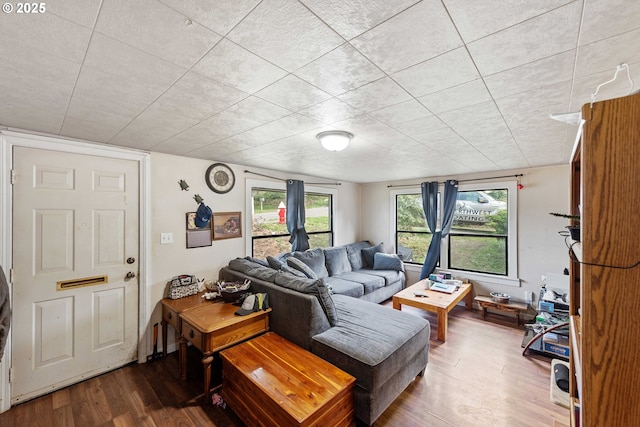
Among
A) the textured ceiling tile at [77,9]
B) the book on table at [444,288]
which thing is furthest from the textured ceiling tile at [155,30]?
the book on table at [444,288]

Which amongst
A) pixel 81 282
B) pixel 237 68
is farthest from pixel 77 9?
pixel 81 282

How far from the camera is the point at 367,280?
13.8 feet

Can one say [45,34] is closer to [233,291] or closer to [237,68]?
[237,68]

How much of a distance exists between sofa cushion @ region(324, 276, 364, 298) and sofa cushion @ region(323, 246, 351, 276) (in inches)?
13.9

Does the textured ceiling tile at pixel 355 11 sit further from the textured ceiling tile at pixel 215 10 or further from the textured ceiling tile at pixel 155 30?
the textured ceiling tile at pixel 155 30

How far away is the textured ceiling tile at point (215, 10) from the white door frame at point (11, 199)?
7.68 ft

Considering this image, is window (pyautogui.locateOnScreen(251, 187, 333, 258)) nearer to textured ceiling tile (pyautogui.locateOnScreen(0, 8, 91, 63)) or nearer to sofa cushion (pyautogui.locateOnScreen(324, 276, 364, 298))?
sofa cushion (pyautogui.locateOnScreen(324, 276, 364, 298))

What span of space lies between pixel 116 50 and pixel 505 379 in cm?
377

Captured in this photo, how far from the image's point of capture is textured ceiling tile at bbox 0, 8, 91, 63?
0.91 metres

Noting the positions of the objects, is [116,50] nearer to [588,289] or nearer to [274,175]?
[588,289]

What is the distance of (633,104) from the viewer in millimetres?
698

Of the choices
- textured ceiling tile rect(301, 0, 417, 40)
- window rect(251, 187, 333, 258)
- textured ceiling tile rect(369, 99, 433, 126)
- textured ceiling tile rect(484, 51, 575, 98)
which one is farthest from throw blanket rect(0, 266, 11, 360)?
textured ceiling tile rect(484, 51, 575, 98)

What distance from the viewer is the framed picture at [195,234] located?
3150 millimetres

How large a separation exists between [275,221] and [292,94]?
2987 mm
